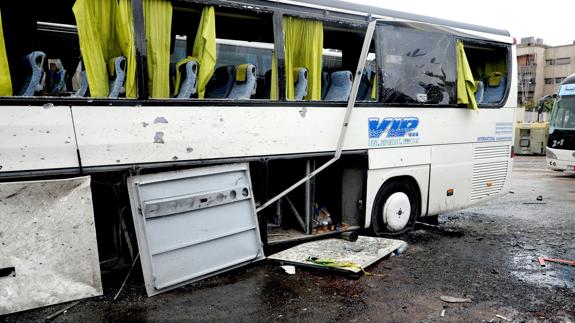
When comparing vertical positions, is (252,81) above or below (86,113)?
above

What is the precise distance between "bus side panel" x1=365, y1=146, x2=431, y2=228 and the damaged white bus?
0.9 inches

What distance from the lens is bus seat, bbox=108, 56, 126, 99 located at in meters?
4.34

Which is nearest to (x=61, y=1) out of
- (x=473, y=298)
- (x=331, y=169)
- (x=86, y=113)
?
(x=86, y=113)

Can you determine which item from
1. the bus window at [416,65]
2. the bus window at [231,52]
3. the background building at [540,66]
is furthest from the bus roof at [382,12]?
the background building at [540,66]

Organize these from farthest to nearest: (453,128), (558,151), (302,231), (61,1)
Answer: (558,151) < (453,128) < (302,231) < (61,1)

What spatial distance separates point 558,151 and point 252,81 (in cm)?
1244

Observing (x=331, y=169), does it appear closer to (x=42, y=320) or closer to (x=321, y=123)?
(x=321, y=123)

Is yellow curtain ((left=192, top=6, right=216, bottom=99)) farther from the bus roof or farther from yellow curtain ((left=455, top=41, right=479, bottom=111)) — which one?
yellow curtain ((left=455, top=41, right=479, bottom=111))

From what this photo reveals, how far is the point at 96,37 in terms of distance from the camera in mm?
4320

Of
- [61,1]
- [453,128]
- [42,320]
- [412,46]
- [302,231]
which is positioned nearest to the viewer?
[42,320]

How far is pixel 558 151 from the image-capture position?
14070 millimetres

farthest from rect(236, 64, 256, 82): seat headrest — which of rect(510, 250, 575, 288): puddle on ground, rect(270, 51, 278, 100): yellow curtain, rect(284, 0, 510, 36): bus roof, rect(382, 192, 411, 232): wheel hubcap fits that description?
rect(510, 250, 575, 288): puddle on ground

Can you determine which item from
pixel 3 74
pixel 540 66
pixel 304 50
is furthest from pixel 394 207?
pixel 540 66

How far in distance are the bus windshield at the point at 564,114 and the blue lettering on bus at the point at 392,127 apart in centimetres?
1016
